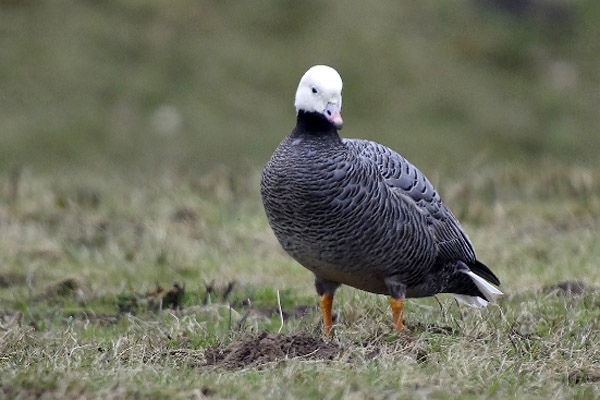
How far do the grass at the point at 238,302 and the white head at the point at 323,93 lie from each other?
3.66 ft

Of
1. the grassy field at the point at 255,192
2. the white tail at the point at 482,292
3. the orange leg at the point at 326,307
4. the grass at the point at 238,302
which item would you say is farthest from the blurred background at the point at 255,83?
the orange leg at the point at 326,307

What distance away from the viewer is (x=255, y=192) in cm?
1016

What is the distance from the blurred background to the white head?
7637 millimetres

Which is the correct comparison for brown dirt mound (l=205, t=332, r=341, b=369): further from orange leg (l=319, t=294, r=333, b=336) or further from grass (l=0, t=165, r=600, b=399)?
orange leg (l=319, t=294, r=333, b=336)

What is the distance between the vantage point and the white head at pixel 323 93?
5418 mm

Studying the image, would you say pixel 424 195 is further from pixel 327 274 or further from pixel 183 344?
pixel 183 344

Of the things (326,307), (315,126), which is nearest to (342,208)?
(315,126)

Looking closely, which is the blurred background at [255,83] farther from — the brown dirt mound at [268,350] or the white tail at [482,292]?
the brown dirt mound at [268,350]

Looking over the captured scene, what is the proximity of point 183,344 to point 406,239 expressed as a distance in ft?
4.19

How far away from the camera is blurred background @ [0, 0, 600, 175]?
14.3 meters

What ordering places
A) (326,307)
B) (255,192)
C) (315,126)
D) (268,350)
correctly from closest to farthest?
1. (268,350)
2. (315,126)
3. (326,307)
4. (255,192)

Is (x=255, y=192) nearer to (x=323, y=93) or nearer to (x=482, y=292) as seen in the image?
(x=482, y=292)

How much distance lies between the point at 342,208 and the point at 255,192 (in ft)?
15.8

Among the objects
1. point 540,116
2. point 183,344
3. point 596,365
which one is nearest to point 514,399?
point 596,365
